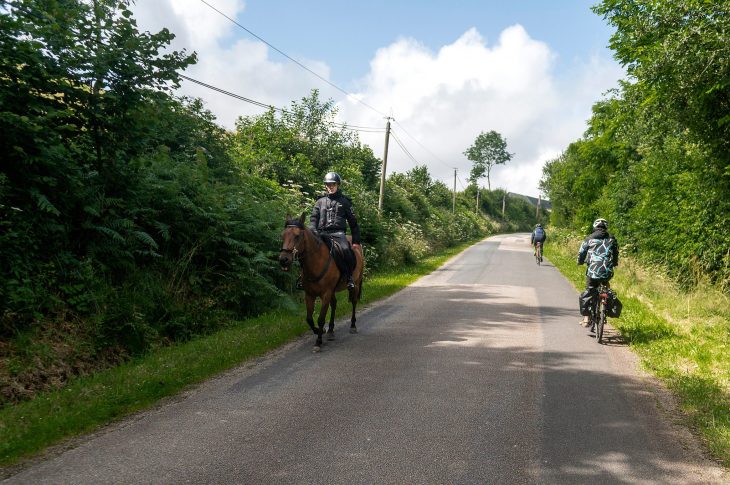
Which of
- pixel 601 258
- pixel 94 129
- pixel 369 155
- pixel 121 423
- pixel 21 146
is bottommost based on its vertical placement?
pixel 121 423

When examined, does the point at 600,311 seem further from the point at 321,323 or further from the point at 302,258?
the point at 302,258

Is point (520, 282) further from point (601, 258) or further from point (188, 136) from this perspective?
point (188, 136)

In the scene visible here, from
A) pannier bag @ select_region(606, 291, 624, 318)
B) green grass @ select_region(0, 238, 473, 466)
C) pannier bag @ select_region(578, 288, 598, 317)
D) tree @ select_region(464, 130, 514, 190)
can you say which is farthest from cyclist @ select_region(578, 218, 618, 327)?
tree @ select_region(464, 130, 514, 190)

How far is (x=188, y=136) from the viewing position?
534 inches

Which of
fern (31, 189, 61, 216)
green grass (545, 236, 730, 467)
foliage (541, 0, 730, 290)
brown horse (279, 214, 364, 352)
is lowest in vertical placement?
green grass (545, 236, 730, 467)

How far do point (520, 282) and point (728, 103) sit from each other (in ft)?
31.2

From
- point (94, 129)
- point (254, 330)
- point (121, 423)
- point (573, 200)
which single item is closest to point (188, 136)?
point (94, 129)

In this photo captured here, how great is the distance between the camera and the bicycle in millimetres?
9039

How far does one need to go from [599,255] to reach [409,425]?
6320 mm

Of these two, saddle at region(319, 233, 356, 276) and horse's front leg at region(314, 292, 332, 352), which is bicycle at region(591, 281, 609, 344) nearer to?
saddle at region(319, 233, 356, 276)

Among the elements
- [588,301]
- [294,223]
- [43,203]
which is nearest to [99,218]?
[43,203]

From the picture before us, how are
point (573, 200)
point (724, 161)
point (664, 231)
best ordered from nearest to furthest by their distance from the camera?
point (724, 161) < point (664, 231) < point (573, 200)

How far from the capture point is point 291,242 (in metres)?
7.46

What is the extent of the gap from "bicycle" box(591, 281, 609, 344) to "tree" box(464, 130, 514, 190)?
307 ft
